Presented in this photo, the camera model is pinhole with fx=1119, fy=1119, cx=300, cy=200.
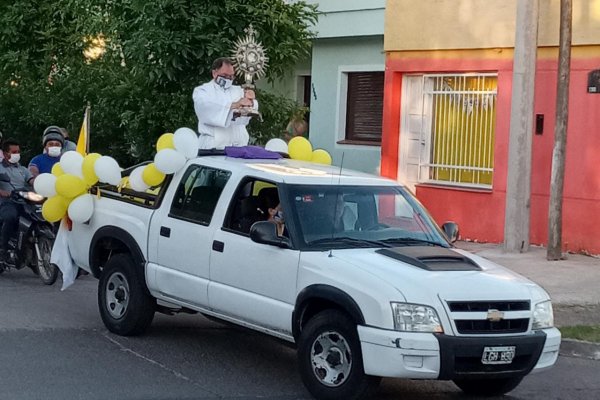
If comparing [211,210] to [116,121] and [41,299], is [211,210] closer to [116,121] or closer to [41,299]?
Result: [41,299]

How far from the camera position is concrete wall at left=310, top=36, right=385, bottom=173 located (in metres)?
→ 20.2

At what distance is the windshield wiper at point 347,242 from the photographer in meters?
8.50

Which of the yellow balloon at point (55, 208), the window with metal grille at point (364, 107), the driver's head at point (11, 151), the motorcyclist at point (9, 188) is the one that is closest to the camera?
the yellow balloon at point (55, 208)

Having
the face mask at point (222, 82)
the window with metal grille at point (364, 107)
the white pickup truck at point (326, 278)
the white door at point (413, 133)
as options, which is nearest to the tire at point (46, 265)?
the white pickup truck at point (326, 278)

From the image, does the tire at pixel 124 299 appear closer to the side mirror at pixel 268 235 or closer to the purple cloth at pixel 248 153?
the purple cloth at pixel 248 153

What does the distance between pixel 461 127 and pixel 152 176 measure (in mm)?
8083

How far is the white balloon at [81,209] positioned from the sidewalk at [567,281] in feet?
15.2

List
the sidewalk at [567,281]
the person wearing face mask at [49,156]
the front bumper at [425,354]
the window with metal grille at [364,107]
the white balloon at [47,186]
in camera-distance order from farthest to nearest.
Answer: the window with metal grille at [364,107] < the person wearing face mask at [49,156] < the white balloon at [47,186] < the sidewalk at [567,281] < the front bumper at [425,354]

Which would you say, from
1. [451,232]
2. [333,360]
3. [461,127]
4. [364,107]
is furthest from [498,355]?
[364,107]

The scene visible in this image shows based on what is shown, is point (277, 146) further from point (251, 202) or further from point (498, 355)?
point (498, 355)

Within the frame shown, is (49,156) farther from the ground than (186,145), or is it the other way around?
(186,145)

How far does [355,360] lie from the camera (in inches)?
306

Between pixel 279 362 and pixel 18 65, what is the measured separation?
13821 millimetres

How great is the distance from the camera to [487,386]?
8594mm
